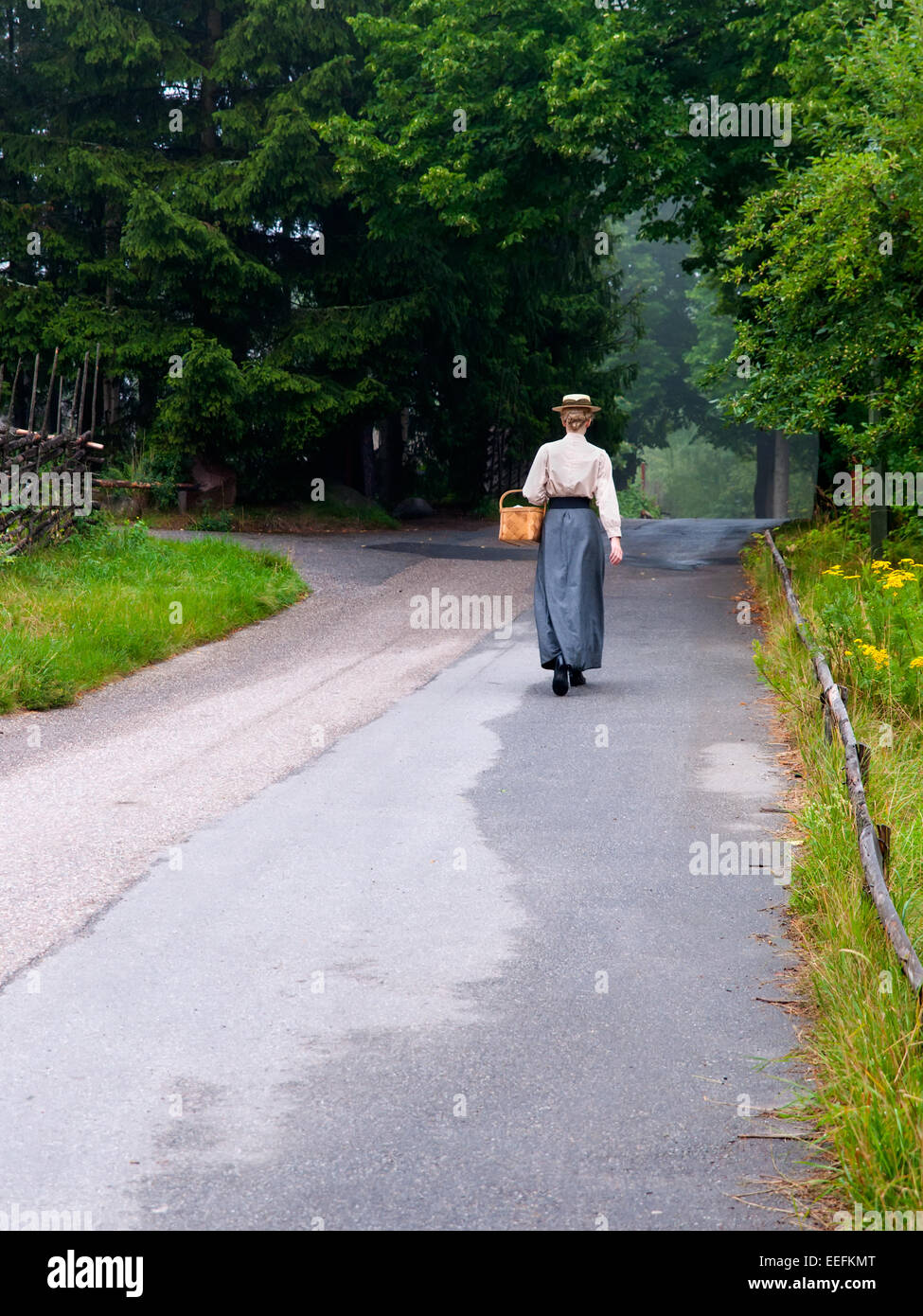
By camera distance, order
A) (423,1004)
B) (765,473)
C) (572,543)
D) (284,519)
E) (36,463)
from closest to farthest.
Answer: (423,1004), (572,543), (36,463), (284,519), (765,473)

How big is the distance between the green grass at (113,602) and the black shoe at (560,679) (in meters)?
3.67

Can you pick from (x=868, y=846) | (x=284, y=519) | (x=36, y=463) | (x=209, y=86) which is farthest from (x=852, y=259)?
(x=209, y=86)

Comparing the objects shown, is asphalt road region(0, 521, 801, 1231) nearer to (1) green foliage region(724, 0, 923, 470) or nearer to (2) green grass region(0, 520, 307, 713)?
(2) green grass region(0, 520, 307, 713)

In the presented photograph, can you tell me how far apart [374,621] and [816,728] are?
7423mm

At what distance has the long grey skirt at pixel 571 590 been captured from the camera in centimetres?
1012

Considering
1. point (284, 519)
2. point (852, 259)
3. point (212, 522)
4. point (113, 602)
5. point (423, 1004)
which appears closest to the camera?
point (423, 1004)

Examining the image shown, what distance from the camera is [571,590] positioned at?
10117 millimetres

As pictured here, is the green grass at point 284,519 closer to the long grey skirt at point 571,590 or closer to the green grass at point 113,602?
the green grass at point 113,602

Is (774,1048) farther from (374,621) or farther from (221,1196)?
(374,621)

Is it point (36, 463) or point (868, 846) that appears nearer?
point (868, 846)

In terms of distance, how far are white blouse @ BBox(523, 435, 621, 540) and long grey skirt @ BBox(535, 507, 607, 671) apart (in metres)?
0.17

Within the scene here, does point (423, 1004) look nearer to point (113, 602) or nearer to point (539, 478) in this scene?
point (539, 478)

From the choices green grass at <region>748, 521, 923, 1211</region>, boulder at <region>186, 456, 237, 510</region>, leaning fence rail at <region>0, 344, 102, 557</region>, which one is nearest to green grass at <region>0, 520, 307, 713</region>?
leaning fence rail at <region>0, 344, 102, 557</region>

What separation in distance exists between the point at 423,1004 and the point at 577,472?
624 cm
